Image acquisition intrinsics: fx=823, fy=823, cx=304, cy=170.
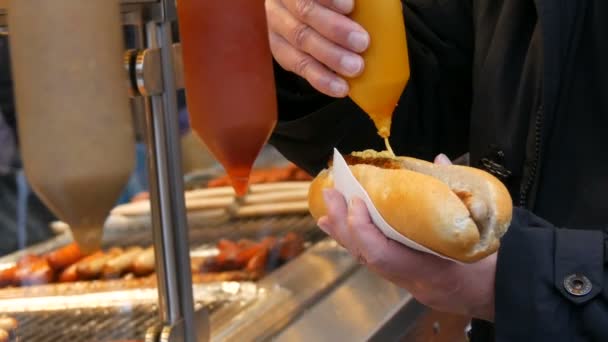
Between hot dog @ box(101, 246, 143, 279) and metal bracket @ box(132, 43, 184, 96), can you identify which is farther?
hot dog @ box(101, 246, 143, 279)

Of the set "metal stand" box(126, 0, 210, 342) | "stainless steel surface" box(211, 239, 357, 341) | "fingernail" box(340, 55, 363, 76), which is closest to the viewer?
"fingernail" box(340, 55, 363, 76)

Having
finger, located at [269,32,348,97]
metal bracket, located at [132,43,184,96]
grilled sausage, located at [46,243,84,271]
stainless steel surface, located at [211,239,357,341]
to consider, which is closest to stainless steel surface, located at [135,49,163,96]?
metal bracket, located at [132,43,184,96]

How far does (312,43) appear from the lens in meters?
1.13

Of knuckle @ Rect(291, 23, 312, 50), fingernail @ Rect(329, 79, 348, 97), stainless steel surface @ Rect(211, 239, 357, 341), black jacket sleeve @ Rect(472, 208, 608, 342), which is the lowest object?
stainless steel surface @ Rect(211, 239, 357, 341)

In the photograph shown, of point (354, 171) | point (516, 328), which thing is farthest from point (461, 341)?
point (354, 171)

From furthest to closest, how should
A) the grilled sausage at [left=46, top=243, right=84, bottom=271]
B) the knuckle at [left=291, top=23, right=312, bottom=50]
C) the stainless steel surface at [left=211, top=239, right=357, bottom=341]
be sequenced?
the grilled sausage at [left=46, top=243, right=84, bottom=271], the stainless steel surface at [left=211, top=239, right=357, bottom=341], the knuckle at [left=291, top=23, right=312, bottom=50]

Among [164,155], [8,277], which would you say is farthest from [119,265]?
[164,155]

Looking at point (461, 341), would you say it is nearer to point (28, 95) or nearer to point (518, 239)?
point (518, 239)

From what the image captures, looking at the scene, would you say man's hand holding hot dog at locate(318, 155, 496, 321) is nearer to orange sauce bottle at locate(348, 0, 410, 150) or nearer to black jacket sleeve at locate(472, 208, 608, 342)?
black jacket sleeve at locate(472, 208, 608, 342)

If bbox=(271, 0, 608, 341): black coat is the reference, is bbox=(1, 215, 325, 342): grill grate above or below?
below

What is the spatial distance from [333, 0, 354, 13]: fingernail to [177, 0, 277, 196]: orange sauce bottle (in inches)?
4.4

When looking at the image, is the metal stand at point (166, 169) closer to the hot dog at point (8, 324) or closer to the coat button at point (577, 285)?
the hot dog at point (8, 324)

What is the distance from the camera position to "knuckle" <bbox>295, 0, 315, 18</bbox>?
1113 millimetres

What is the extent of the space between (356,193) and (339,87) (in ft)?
0.46
